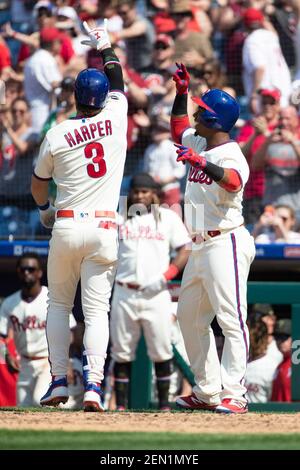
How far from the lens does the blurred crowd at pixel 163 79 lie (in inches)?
418

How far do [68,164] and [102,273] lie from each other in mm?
693

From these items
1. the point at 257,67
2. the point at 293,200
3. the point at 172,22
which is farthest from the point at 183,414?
the point at 172,22

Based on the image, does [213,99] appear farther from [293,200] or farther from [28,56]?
[28,56]

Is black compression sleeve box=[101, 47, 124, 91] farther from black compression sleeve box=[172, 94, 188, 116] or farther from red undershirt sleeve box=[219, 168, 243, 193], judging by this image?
red undershirt sleeve box=[219, 168, 243, 193]

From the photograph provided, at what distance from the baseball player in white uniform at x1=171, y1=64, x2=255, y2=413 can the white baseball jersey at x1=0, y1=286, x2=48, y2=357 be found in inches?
137

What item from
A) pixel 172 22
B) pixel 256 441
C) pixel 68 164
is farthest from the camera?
pixel 172 22

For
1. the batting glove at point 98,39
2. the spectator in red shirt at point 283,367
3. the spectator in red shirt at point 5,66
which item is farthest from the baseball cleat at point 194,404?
the spectator in red shirt at point 5,66

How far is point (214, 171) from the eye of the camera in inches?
254

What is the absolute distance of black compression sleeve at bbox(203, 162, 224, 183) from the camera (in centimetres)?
645

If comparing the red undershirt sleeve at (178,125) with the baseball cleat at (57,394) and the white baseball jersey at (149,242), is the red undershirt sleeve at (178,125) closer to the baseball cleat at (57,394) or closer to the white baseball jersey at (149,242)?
the baseball cleat at (57,394)

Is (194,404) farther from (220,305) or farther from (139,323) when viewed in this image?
(139,323)

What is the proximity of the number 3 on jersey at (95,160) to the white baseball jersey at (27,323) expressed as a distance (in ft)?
12.1

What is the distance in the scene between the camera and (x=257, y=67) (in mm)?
11281

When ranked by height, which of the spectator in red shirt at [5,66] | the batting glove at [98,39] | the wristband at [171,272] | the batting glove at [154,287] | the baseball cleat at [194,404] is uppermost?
the spectator in red shirt at [5,66]
